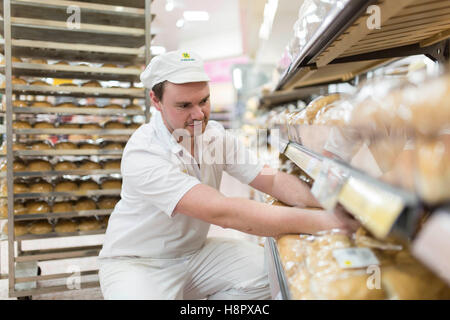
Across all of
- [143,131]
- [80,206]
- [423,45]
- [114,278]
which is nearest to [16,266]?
[80,206]

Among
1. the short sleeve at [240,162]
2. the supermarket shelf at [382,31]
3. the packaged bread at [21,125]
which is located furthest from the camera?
the packaged bread at [21,125]

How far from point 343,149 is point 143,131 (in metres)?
1.09

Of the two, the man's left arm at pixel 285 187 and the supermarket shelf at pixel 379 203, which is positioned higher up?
the supermarket shelf at pixel 379 203

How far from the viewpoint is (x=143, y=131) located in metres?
1.84

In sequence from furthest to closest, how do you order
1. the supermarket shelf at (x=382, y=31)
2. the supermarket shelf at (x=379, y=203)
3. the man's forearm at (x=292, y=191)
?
the man's forearm at (x=292, y=191) → the supermarket shelf at (x=382, y=31) → the supermarket shelf at (x=379, y=203)

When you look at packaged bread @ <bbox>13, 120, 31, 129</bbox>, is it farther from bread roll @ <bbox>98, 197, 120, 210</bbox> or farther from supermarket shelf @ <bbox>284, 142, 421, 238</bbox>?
supermarket shelf @ <bbox>284, 142, 421, 238</bbox>

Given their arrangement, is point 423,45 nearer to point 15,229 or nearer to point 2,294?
point 15,229

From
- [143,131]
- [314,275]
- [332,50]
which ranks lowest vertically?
[314,275]

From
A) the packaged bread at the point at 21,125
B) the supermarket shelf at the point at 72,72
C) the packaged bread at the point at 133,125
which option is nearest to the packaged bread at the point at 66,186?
the packaged bread at the point at 21,125

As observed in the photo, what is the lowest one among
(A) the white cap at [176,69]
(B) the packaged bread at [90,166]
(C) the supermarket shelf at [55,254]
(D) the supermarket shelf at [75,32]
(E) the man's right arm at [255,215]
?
(C) the supermarket shelf at [55,254]

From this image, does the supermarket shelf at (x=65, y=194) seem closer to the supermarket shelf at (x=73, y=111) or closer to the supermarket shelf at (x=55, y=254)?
the supermarket shelf at (x=55, y=254)

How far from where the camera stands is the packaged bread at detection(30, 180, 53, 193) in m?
2.80

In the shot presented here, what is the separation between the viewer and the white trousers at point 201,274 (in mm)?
1696

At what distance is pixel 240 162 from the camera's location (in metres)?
2.05
